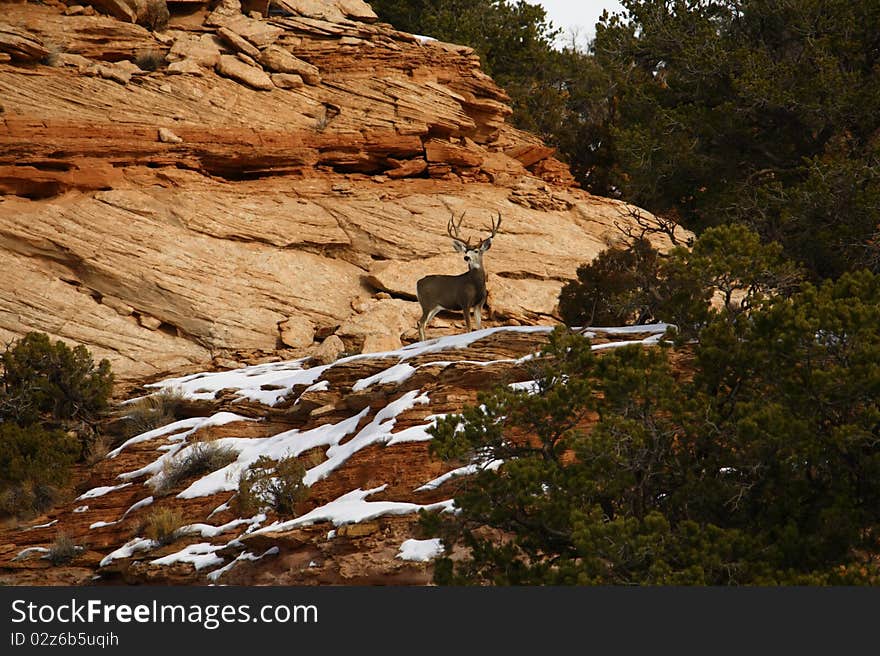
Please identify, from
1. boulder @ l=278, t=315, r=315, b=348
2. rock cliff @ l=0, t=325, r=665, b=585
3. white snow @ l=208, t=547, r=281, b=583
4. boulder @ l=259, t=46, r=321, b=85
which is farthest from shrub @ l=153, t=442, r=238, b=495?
boulder @ l=259, t=46, r=321, b=85

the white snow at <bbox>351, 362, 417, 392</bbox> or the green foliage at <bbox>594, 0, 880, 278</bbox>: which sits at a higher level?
the green foliage at <bbox>594, 0, 880, 278</bbox>

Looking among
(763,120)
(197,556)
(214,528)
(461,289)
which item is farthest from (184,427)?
(763,120)

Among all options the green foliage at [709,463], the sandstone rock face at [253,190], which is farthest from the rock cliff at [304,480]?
the sandstone rock face at [253,190]

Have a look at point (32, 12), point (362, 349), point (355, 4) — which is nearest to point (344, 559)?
point (362, 349)

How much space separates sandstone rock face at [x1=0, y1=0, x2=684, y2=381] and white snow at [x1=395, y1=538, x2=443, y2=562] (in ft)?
29.5

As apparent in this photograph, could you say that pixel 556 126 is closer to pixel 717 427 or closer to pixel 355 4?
pixel 355 4

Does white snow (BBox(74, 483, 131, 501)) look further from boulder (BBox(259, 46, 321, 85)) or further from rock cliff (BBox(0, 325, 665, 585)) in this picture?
boulder (BBox(259, 46, 321, 85))

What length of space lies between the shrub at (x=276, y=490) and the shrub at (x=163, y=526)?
0.86 metres

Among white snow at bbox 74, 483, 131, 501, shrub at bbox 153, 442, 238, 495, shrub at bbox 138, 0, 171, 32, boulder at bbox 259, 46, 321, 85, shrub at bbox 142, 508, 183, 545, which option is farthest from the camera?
shrub at bbox 138, 0, 171, 32

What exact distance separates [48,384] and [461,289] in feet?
23.8

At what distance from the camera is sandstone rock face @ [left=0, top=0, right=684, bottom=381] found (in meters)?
23.6

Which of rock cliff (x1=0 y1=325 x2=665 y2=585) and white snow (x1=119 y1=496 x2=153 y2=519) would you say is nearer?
rock cliff (x1=0 y1=325 x2=665 y2=585)

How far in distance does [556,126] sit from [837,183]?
18.2m

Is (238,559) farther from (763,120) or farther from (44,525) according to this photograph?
(763,120)
